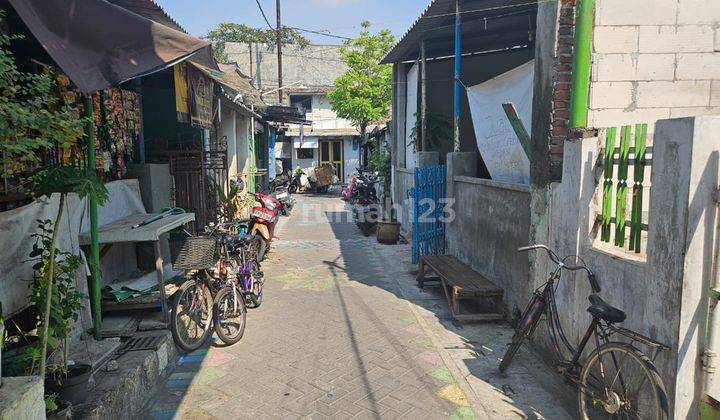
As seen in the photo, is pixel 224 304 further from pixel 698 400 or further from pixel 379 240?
pixel 379 240

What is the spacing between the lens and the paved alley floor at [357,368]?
13.1 ft

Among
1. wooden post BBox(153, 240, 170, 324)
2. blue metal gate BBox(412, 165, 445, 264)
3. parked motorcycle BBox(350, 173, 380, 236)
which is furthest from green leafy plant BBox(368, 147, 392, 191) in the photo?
wooden post BBox(153, 240, 170, 324)

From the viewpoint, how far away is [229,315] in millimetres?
5438

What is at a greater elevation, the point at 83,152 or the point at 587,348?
the point at 83,152

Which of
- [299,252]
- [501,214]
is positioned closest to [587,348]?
[501,214]

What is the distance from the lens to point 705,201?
9.83 ft

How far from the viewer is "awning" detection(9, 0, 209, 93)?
315cm

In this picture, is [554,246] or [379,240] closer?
[554,246]

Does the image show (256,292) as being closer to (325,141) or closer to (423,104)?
(423,104)

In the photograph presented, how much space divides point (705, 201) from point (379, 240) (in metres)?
8.50

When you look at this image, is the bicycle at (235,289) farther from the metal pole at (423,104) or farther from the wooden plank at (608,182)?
the metal pole at (423,104)

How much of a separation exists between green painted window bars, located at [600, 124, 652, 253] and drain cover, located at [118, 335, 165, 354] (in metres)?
4.12

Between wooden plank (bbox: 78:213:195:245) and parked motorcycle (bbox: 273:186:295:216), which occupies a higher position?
wooden plank (bbox: 78:213:195:245)

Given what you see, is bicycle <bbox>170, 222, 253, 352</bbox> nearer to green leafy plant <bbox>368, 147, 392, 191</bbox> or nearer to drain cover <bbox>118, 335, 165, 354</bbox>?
drain cover <bbox>118, 335, 165, 354</bbox>
